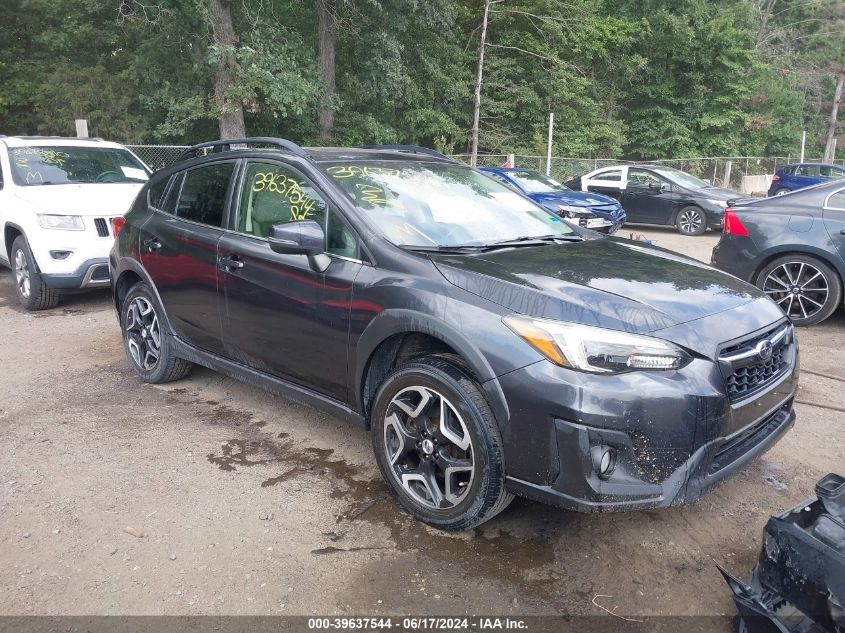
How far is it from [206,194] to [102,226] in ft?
11.3

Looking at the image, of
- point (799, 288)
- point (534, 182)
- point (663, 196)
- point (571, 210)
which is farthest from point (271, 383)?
point (663, 196)

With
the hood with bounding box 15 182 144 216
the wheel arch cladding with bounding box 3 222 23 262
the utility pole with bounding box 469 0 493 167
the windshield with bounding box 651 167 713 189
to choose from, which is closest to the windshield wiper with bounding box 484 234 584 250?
the hood with bounding box 15 182 144 216

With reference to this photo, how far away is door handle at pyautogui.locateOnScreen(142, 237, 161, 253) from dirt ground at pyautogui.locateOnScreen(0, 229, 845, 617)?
3.59ft

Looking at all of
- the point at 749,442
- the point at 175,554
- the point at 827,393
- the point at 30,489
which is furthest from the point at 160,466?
the point at 827,393

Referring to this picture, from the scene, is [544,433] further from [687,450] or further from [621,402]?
[687,450]

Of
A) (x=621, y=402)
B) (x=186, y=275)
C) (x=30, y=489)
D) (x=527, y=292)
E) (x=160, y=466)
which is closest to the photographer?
(x=621, y=402)

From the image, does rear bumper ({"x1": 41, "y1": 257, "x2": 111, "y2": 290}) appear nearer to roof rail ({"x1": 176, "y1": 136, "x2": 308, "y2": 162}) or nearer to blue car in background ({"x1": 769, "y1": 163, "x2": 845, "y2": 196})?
roof rail ({"x1": 176, "y1": 136, "x2": 308, "y2": 162})

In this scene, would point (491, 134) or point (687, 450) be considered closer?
point (687, 450)

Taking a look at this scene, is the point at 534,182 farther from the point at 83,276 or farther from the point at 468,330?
the point at 468,330

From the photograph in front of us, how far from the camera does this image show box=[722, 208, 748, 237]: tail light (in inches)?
263

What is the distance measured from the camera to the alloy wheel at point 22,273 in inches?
288

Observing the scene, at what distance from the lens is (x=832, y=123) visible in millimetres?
40188

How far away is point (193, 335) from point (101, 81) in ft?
68.8

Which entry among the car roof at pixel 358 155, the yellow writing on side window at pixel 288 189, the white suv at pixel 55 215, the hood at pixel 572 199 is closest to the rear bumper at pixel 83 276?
the white suv at pixel 55 215
